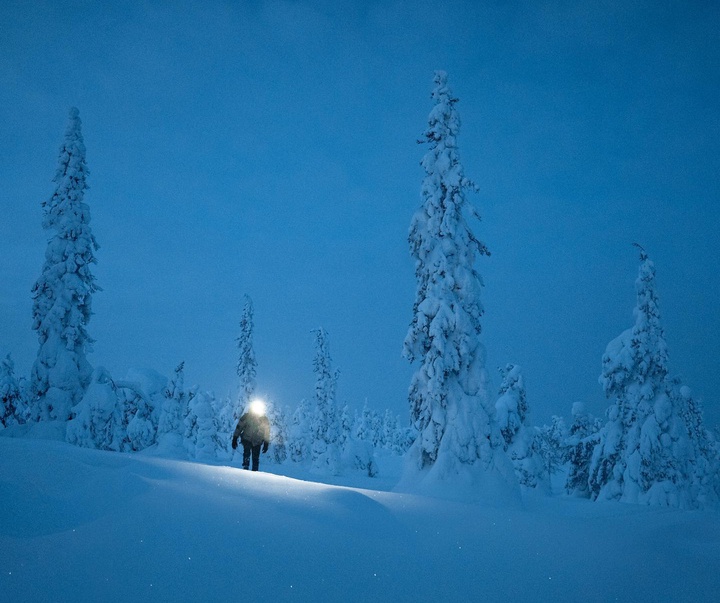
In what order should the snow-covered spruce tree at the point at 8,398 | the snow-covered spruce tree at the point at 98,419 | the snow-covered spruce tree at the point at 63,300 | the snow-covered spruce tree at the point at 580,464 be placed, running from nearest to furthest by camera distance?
the snow-covered spruce tree at the point at 98,419 → the snow-covered spruce tree at the point at 63,300 → the snow-covered spruce tree at the point at 8,398 → the snow-covered spruce tree at the point at 580,464

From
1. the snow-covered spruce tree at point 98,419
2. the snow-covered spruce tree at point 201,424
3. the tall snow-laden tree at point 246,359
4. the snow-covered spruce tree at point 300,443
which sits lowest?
the snow-covered spruce tree at point 300,443

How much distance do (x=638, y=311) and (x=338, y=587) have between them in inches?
1054

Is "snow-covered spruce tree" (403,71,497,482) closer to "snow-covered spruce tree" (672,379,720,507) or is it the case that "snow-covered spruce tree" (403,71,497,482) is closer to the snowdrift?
the snowdrift

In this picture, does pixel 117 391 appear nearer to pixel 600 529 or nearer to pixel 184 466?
pixel 184 466

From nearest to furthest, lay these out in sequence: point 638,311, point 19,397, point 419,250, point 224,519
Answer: point 224,519 → point 419,250 → point 638,311 → point 19,397

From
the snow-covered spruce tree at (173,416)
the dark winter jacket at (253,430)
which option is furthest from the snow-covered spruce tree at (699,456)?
the snow-covered spruce tree at (173,416)

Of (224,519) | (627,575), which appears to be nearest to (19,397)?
(224,519)

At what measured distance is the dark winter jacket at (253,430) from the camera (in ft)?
46.7

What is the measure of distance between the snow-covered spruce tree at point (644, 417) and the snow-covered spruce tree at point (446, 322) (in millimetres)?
13749

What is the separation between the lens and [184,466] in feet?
23.0

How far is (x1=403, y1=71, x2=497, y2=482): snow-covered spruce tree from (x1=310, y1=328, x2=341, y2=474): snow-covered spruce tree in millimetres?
30244

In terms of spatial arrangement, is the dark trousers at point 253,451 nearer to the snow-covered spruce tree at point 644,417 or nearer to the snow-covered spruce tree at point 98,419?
the snow-covered spruce tree at point 98,419

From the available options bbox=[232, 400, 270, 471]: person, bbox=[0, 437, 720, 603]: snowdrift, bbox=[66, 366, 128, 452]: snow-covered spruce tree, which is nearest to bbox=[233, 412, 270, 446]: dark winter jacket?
bbox=[232, 400, 270, 471]: person

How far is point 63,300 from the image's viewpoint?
21.3 meters
